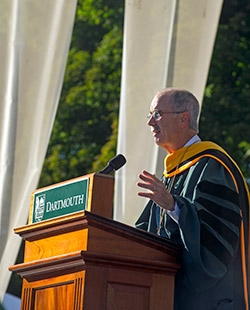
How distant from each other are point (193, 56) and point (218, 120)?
29.2ft

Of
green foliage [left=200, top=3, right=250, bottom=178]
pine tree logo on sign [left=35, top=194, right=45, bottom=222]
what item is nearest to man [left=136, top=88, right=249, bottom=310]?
pine tree logo on sign [left=35, top=194, right=45, bottom=222]

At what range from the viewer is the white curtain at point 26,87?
6527 mm

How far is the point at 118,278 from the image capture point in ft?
12.5

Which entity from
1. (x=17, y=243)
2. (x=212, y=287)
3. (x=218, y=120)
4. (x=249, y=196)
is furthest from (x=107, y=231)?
(x=218, y=120)

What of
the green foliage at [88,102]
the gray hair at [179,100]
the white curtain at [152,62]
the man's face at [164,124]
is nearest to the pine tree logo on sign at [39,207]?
the man's face at [164,124]

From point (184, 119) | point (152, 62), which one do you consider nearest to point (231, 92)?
point (152, 62)

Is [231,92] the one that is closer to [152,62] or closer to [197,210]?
[152,62]

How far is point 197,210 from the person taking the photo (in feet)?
13.7

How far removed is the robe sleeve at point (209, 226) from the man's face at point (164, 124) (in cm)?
31

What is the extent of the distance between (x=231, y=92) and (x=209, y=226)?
38.7 ft

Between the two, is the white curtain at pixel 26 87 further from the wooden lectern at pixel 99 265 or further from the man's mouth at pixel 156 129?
the wooden lectern at pixel 99 265

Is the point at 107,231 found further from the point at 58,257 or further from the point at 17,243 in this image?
the point at 17,243

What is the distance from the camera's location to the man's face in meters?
4.64

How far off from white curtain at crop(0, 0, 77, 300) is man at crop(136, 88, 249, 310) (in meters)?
1.88
